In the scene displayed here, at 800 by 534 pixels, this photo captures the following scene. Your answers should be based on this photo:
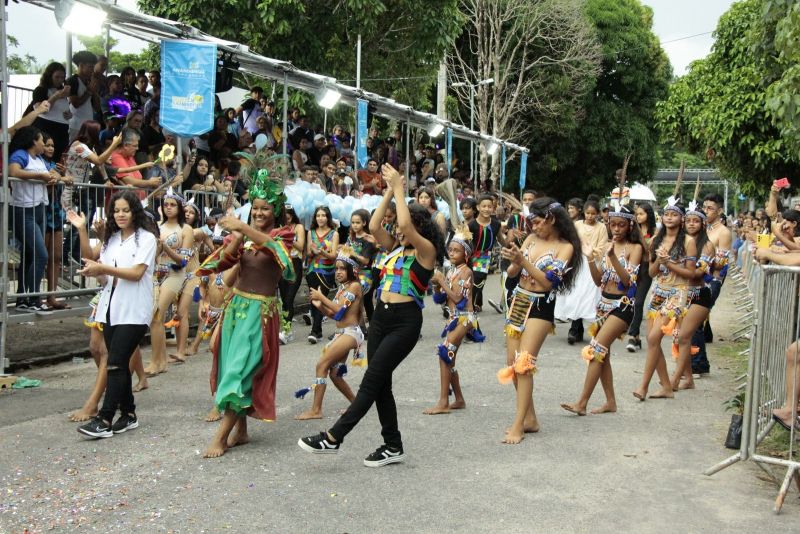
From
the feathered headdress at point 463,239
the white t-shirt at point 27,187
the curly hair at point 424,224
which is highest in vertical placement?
the white t-shirt at point 27,187

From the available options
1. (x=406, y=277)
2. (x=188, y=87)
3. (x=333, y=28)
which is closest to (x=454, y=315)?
(x=406, y=277)

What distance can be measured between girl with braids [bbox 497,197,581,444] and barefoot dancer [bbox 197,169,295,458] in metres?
1.87

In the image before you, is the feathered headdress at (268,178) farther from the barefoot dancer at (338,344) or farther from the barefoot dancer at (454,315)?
the barefoot dancer at (454,315)

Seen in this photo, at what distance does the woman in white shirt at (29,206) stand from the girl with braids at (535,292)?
5242 millimetres

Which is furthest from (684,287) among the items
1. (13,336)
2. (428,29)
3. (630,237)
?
(428,29)

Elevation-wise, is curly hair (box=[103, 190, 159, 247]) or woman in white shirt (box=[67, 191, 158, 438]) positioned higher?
curly hair (box=[103, 190, 159, 247])

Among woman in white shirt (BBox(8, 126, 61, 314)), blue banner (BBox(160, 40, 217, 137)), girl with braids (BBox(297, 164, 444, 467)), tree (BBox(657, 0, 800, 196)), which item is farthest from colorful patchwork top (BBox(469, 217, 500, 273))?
tree (BBox(657, 0, 800, 196))

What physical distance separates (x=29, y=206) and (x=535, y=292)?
560 cm

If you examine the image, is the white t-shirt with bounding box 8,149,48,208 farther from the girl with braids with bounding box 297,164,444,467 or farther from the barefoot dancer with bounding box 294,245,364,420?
the girl with braids with bounding box 297,164,444,467

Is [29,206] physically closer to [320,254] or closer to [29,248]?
[29,248]

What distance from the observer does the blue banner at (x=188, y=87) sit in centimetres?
1106

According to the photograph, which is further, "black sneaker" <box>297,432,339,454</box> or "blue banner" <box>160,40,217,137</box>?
"blue banner" <box>160,40,217,137</box>

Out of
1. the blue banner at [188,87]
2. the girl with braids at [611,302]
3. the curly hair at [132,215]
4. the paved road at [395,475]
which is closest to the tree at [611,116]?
the blue banner at [188,87]

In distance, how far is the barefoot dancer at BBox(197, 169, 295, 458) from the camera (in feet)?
20.5
